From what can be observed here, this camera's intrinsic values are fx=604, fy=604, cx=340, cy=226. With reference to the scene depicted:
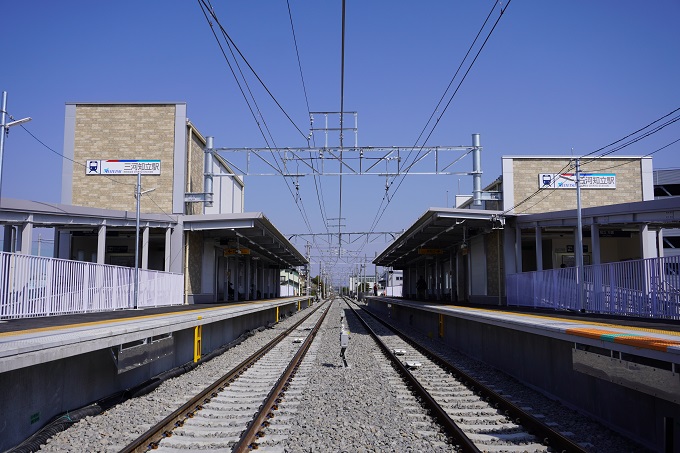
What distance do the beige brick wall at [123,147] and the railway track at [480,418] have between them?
18.4 metres

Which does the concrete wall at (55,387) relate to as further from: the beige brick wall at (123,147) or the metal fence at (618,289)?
the beige brick wall at (123,147)

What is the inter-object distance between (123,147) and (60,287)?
50.9 ft

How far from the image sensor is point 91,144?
27594mm

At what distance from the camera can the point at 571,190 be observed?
28250mm

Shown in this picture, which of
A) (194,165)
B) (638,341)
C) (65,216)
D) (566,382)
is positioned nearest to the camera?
(638,341)

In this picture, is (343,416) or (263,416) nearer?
(263,416)

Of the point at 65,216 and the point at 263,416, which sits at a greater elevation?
the point at 65,216

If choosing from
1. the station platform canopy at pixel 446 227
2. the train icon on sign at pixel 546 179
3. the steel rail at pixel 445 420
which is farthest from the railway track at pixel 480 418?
the train icon on sign at pixel 546 179

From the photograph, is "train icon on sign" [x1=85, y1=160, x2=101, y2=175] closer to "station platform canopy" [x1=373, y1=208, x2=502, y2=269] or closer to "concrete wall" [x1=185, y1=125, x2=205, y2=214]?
"concrete wall" [x1=185, y1=125, x2=205, y2=214]

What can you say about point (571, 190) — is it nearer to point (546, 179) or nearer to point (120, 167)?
point (546, 179)

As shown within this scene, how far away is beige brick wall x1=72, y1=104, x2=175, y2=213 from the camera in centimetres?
2731

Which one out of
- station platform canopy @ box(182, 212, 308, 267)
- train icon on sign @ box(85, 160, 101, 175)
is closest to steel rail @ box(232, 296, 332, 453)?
Answer: station platform canopy @ box(182, 212, 308, 267)

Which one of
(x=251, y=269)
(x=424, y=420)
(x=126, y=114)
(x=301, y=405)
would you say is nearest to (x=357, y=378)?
(x=301, y=405)

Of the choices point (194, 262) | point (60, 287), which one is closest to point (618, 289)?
point (60, 287)
